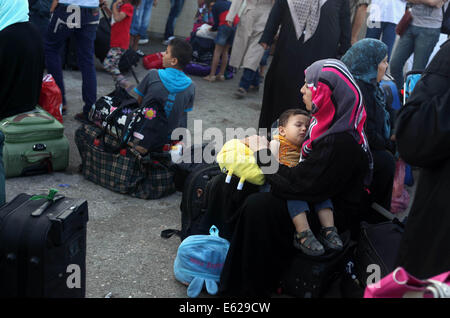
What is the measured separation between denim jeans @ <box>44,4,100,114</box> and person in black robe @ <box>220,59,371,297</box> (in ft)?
9.68

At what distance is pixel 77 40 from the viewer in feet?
16.9

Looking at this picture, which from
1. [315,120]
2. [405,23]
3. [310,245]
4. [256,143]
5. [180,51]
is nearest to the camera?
[310,245]

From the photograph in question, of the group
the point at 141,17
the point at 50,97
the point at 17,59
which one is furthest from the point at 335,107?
the point at 141,17

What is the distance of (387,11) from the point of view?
6785mm

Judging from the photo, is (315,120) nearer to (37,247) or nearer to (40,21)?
(37,247)

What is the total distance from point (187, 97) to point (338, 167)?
5.57 ft

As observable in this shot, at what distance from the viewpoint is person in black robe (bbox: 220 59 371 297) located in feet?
9.24

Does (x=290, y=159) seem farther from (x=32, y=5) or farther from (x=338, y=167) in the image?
(x=32, y=5)

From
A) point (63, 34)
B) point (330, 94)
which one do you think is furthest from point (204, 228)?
point (63, 34)

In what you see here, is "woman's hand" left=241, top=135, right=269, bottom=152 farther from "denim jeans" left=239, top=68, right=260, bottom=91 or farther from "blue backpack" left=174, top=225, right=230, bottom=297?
"denim jeans" left=239, top=68, right=260, bottom=91

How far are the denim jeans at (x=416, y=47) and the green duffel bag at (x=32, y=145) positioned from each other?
12.8ft

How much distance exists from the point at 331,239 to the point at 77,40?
3556 mm

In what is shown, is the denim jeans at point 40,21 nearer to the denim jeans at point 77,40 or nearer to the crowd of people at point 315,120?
the crowd of people at point 315,120
